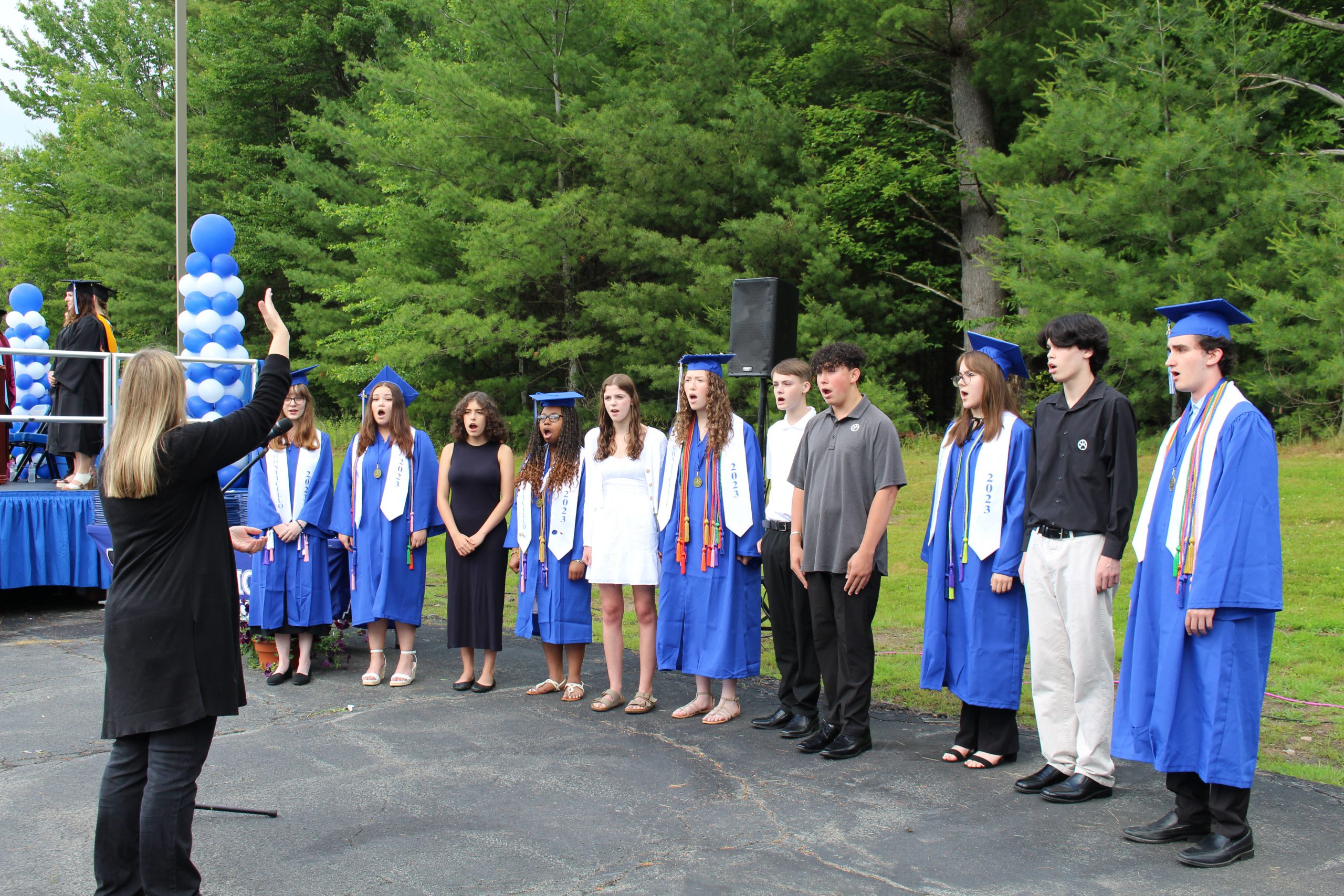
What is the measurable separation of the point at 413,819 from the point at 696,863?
1253 mm

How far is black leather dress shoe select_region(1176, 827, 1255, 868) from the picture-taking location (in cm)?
384

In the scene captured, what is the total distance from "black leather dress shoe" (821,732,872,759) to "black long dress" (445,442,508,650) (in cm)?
229

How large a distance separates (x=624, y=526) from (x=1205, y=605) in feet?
10.4

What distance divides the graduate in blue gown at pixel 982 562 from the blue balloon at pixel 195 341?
5.87 m

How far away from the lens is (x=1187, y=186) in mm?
16891

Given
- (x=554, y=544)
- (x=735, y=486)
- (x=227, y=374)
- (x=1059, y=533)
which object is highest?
(x=227, y=374)

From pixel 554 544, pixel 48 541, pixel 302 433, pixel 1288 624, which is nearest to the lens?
pixel 554 544

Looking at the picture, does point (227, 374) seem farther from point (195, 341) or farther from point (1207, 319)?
point (1207, 319)

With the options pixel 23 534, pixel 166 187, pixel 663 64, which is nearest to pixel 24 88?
pixel 166 187

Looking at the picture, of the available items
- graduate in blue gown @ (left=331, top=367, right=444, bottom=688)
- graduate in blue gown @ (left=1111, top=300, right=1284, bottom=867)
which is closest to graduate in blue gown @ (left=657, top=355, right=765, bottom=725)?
graduate in blue gown @ (left=331, top=367, right=444, bottom=688)

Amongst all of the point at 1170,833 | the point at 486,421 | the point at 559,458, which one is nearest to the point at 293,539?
the point at 486,421

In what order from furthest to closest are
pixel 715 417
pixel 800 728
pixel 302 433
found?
pixel 302 433, pixel 715 417, pixel 800 728

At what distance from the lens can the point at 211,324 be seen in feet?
27.0

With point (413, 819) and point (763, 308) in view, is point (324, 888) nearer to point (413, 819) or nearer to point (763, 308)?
point (413, 819)
